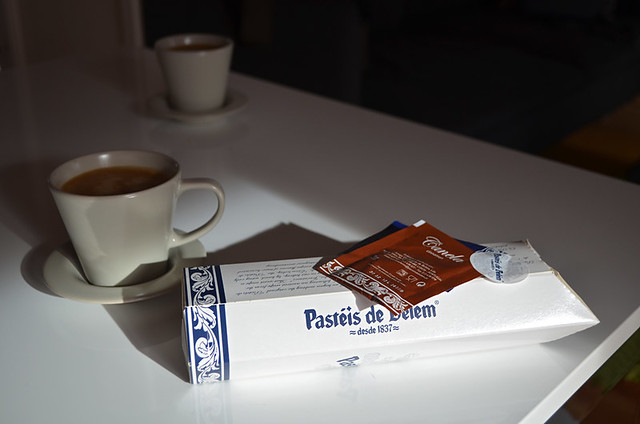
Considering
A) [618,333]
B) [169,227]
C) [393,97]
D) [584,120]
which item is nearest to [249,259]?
[169,227]

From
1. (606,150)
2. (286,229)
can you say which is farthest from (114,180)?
(606,150)

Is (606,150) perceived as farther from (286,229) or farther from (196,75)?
(286,229)

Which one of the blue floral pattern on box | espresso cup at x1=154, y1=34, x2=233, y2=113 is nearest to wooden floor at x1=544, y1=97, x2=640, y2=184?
espresso cup at x1=154, y1=34, x2=233, y2=113

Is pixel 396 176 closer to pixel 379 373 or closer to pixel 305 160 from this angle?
pixel 305 160

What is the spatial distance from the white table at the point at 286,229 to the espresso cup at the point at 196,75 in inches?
1.6

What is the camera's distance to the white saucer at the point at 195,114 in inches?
35.9

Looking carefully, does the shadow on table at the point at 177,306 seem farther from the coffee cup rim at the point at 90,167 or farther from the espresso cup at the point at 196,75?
the espresso cup at the point at 196,75

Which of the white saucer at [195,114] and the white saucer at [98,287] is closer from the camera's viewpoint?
the white saucer at [98,287]

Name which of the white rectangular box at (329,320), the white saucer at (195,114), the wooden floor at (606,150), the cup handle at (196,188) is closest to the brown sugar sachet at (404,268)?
the white rectangular box at (329,320)

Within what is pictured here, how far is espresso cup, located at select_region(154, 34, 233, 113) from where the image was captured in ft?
2.92

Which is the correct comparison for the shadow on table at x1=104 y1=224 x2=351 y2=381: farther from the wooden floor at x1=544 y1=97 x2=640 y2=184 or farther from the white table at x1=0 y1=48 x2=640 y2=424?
the wooden floor at x1=544 y1=97 x2=640 y2=184

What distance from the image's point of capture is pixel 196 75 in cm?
90

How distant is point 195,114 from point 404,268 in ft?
1.69

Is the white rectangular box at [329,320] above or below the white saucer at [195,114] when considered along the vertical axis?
above
